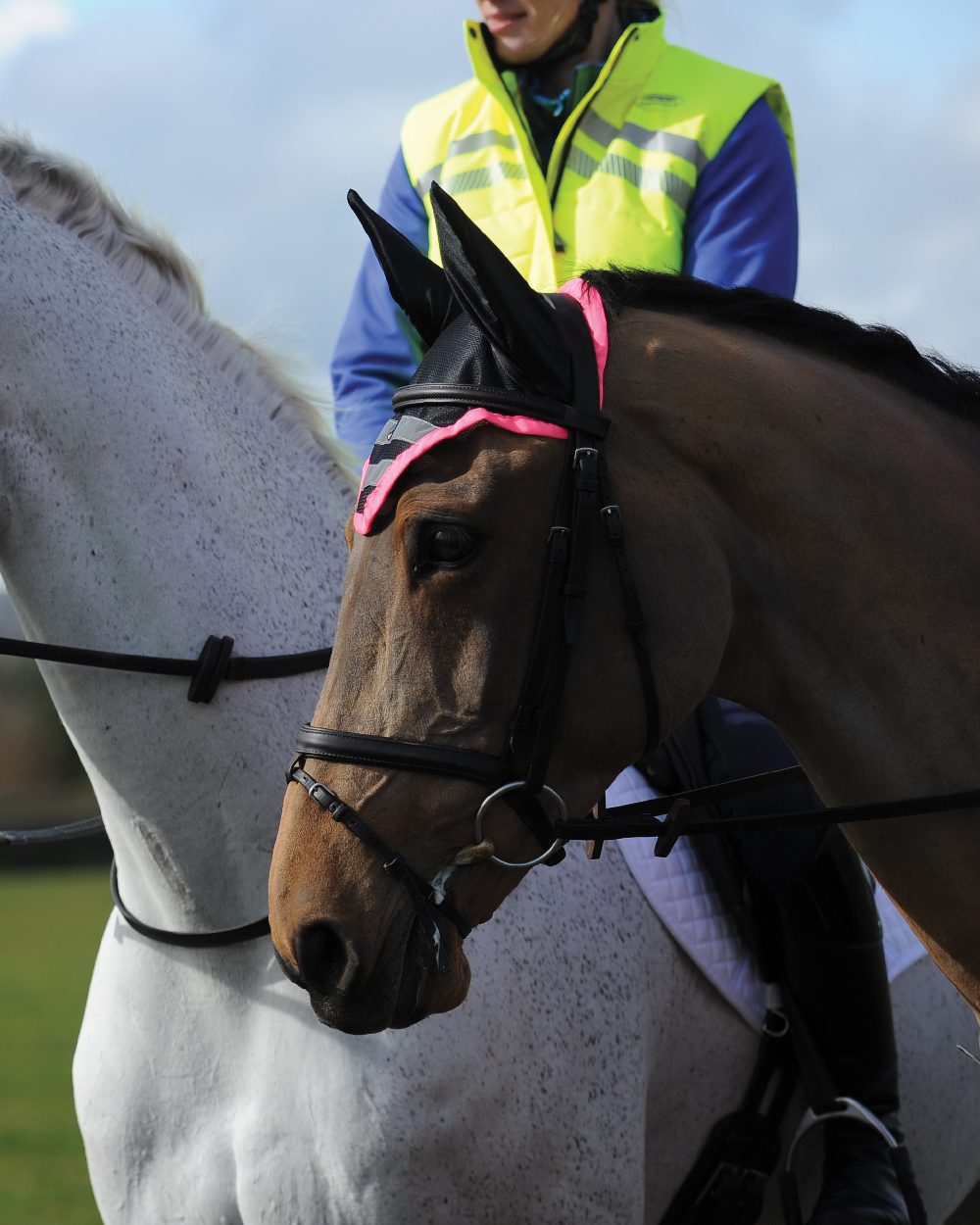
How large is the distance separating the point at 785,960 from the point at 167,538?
1881 mm

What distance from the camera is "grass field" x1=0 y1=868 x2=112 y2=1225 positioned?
9.83m

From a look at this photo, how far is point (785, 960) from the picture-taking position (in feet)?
11.4

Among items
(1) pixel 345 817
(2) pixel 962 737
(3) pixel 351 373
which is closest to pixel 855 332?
(2) pixel 962 737

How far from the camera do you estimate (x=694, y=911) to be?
3342 mm

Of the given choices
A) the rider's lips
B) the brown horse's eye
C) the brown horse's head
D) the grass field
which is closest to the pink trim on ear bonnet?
the brown horse's head

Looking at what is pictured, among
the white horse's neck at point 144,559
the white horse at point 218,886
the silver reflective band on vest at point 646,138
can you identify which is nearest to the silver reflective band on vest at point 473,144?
the silver reflective band on vest at point 646,138

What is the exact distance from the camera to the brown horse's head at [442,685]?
2.08m

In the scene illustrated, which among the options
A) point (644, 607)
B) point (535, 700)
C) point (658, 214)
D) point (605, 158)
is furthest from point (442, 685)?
point (605, 158)

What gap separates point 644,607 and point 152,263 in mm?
1768

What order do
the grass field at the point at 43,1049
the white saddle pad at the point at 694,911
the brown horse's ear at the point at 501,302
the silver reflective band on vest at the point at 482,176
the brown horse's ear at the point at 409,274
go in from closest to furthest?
the brown horse's ear at the point at 501,302 < the brown horse's ear at the point at 409,274 < the white saddle pad at the point at 694,911 < the silver reflective band on vest at the point at 482,176 < the grass field at the point at 43,1049

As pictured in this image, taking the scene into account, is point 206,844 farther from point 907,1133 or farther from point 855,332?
point 907,1133

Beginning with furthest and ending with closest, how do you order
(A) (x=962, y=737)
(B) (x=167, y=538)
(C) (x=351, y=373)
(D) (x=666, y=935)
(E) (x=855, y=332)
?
1. (C) (x=351, y=373)
2. (D) (x=666, y=935)
3. (B) (x=167, y=538)
4. (E) (x=855, y=332)
5. (A) (x=962, y=737)

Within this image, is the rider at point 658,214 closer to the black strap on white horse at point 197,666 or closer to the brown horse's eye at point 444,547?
the black strap on white horse at point 197,666

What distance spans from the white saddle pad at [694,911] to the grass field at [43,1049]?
23.8ft
